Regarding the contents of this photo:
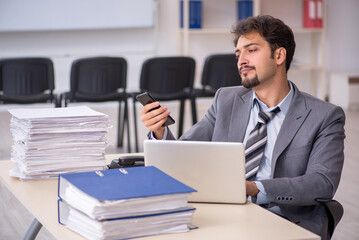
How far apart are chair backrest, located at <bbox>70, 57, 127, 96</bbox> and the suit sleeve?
3.53 meters

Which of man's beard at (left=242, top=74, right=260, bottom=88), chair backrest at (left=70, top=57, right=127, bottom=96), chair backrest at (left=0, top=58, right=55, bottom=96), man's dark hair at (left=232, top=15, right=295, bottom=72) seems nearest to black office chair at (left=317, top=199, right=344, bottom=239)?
man's beard at (left=242, top=74, right=260, bottom=88)

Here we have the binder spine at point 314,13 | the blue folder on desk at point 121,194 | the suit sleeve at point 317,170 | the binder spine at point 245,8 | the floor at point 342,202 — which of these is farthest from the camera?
the binder spine at point 314,13

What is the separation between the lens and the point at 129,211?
154 cm

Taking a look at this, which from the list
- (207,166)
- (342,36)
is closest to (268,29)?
(207,166)

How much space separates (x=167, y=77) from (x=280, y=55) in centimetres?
336

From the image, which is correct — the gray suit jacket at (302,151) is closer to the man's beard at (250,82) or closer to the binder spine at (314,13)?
the man's beard at (250,82)

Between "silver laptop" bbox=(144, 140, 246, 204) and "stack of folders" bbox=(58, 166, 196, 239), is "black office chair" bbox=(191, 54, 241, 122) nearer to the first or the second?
"silver laptop" bbox=(144, 140, 246, 204)

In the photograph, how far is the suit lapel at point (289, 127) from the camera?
224cm

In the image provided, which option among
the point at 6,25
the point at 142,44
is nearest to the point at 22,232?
the point at 6,25

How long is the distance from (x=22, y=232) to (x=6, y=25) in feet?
14.1

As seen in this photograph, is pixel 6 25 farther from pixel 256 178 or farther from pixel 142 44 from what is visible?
pixel 256 178

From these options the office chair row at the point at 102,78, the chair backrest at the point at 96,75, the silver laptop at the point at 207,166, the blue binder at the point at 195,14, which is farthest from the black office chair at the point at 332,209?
the blue binder at the point at 195,14

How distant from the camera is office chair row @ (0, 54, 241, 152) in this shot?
5496mm

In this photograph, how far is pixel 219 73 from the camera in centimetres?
584
